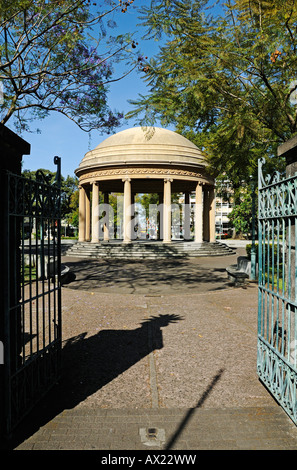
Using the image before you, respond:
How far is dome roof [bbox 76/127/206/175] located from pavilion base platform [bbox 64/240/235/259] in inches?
256

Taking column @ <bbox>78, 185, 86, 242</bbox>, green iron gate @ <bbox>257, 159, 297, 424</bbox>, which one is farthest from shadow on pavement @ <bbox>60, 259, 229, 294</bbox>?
column @ <bbox>78, 185, 86, 242</bbox>

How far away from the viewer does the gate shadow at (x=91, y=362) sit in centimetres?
354

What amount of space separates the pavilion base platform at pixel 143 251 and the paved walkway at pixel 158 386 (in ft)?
47.3

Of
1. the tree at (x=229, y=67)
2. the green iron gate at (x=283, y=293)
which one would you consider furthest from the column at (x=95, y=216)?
the green iron gate at (x=283, y=293)

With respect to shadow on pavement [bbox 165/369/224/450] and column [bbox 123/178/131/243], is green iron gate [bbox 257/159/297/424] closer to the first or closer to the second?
shadow on pavement [bbox 165/369/224/450]

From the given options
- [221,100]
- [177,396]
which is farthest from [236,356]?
[221,100]

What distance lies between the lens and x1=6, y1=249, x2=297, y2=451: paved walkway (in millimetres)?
3068

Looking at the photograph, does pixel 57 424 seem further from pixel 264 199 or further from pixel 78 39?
pixel 78 39

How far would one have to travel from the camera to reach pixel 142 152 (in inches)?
992

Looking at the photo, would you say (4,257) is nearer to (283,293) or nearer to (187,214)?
(283,293)

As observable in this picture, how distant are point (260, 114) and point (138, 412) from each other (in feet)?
31.3

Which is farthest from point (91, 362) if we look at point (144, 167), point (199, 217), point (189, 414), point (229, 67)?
point (199, 217)

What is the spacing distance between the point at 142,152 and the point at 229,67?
16630mm

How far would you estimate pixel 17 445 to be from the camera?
2980 millimetres
